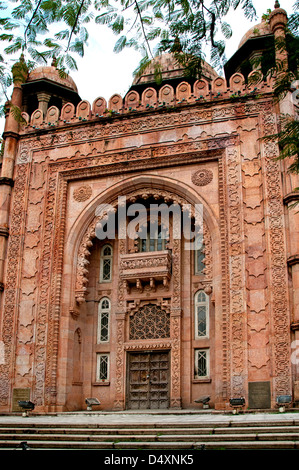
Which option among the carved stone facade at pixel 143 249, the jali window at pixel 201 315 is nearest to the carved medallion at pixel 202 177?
the carved stone facade at pixel 143 249

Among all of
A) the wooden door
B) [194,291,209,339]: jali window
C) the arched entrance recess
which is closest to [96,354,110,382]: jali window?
the arched entrance recess

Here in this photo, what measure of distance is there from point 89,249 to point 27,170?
2700 mm

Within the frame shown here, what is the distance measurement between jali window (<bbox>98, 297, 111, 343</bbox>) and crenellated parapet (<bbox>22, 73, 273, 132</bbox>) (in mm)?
4803

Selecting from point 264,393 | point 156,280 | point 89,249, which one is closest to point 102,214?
point 89,249

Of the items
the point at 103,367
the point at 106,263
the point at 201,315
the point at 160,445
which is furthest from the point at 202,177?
the point at 160,445

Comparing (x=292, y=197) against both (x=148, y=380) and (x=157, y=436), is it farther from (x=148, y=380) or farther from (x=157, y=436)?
(x=157, y=436)

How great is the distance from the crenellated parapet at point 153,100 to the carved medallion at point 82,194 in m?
1.82

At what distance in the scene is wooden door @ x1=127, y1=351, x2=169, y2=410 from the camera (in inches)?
547

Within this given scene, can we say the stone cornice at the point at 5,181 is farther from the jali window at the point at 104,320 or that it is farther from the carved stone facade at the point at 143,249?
the jali window at the point at 104,320

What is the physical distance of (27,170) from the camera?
15.4 metres

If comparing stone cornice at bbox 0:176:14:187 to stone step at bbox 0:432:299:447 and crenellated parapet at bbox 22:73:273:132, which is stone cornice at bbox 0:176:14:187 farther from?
stone step at bbox 0:432:299:447

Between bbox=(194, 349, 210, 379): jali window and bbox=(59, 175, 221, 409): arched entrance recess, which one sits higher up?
bbox=(59, 175, 221, 409): arched entrance recess

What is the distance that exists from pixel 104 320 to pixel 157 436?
712 cm

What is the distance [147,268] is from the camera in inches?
563
